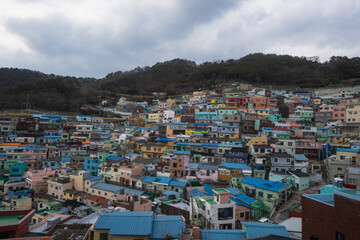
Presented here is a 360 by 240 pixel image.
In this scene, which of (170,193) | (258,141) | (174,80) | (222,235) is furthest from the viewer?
(174,80)

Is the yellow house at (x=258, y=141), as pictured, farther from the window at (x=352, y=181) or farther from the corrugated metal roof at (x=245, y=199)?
the corrugated metal roof at (x=245, y=199)

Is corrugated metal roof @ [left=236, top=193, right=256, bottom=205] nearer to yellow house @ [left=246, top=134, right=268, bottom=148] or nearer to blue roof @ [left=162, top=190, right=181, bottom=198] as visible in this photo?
blue roof @ [left=162, top=190, right=181, bottom=198]

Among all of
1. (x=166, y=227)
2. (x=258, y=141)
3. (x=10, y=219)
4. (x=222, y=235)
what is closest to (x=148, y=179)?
(x=10, y=219)

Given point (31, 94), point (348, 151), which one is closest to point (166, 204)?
point (348, 151)

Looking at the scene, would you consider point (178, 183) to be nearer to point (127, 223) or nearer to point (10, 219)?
point (127, 223)

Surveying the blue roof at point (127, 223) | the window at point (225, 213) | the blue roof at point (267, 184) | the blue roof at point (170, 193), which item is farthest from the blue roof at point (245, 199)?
the blue roof at point (127, 223)

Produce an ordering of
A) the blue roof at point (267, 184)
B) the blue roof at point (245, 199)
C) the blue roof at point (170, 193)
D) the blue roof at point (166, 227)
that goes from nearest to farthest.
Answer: the blue roof at point (166, 227) → the blue roof at point (245, 199) → the blue roof at point (267, 184) → the blue roof at point (170, 193)

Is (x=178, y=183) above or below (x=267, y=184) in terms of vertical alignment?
below

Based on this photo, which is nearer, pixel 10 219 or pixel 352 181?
pixel 10 219
